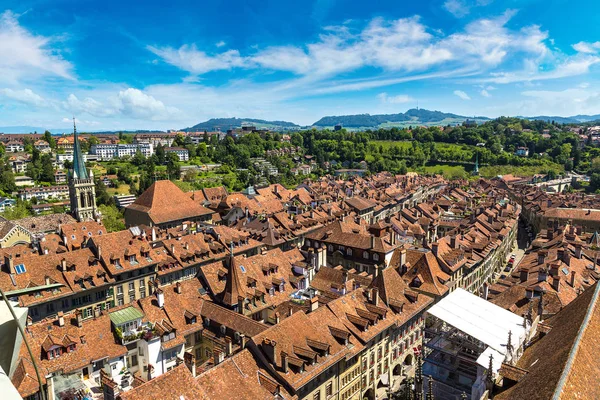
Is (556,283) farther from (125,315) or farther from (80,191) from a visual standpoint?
(80,191)

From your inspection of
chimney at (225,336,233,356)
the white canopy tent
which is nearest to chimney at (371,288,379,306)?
the white canopy tent

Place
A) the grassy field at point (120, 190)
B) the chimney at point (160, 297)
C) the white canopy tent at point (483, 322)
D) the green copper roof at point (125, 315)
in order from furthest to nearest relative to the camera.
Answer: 1. the grassy field at point (120, 190)
2. the chimney at point (160, 297)
3. the green copper roof at point (125, 315)
4. the white canopy tent at point (483, 322)

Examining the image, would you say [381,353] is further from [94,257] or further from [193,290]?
[94,257]

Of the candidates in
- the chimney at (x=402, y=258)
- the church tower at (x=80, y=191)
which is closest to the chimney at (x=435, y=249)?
the chimney at (x=402, y=258)

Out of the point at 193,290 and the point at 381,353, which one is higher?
the point at 193,290

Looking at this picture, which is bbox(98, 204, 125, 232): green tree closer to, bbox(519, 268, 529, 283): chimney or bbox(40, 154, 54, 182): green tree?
bbox(40, 154, 54, 182): green tree

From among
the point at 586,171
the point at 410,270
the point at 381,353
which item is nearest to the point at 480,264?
A: the point at 410,270

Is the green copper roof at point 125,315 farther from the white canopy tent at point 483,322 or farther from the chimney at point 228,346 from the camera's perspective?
the white canopy tent at point 483,322
